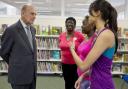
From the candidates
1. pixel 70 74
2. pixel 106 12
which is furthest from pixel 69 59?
pixel 106 12

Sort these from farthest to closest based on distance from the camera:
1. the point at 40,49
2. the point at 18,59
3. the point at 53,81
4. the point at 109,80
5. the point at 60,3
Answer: the point at 60,3 < the point at 40,49 < the point at 53,81 < the point at 18,59 < the point at 109,80

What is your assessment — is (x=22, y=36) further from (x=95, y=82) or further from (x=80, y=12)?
(x=80, y=12)

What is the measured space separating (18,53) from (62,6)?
14.6ft

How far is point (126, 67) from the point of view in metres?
6.73

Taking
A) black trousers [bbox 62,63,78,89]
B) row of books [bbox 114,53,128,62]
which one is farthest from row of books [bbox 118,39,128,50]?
black trousers [bbox 62,63,78,89]

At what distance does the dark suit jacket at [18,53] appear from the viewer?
280 centimetres

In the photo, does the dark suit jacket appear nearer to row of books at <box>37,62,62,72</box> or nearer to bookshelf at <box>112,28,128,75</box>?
row of books at <box>37,62,62,72</box>

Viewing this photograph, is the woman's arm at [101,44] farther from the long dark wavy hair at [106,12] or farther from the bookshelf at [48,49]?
the bookshelf at [48,49]

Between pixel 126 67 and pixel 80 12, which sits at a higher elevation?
pixel 80 12

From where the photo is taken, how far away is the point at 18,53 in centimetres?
280

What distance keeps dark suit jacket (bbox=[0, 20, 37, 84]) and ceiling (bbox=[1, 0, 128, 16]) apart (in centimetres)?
421

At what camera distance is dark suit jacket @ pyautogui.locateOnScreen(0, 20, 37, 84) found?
2.80m

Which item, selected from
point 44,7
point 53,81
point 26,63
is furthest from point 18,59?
point 44,7

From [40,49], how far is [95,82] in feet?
15.5
